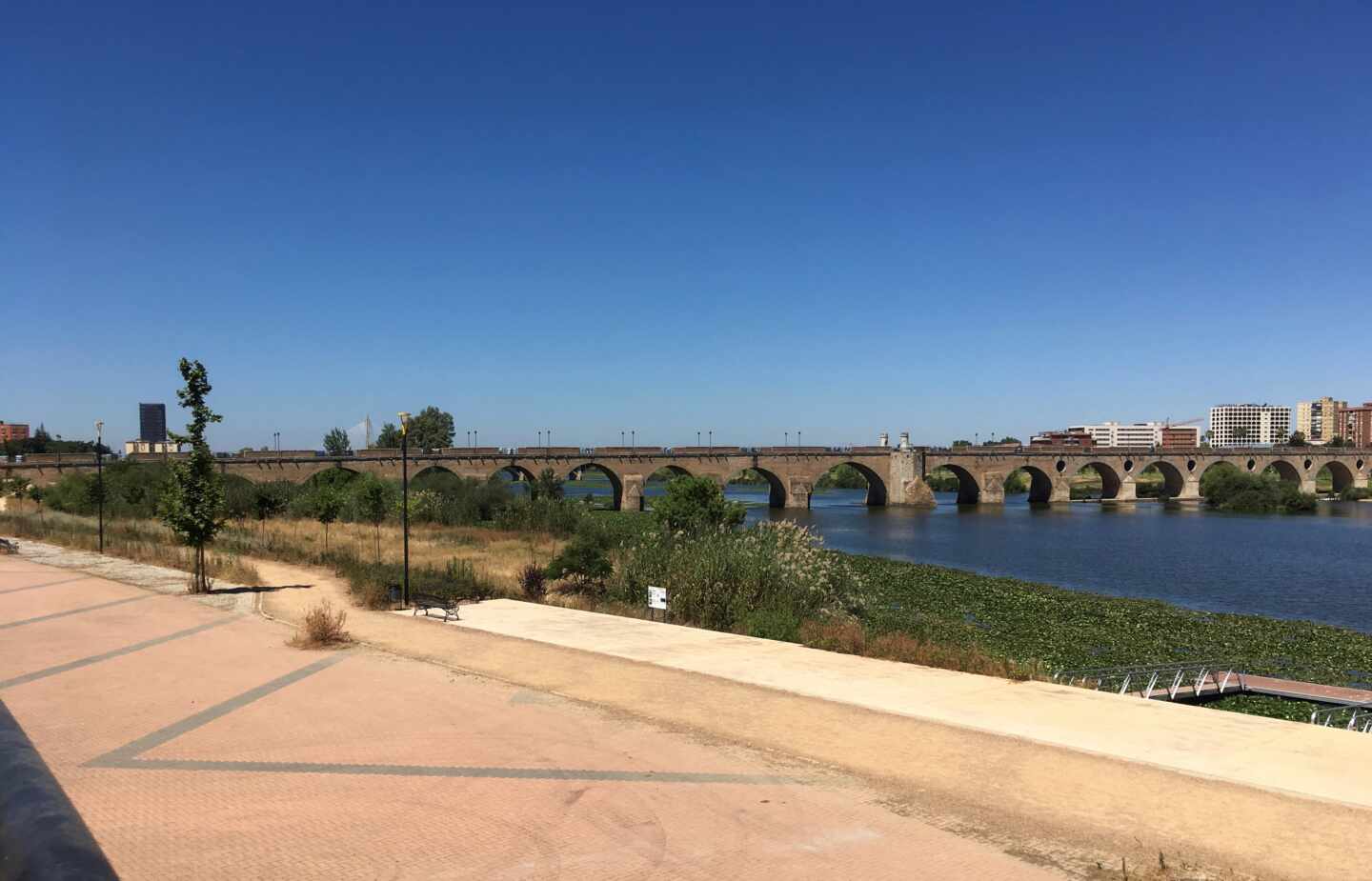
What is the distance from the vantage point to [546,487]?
5128 centimetres

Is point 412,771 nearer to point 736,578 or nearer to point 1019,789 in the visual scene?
point 1019,789

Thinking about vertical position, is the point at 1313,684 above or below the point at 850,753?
below

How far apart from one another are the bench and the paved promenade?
3.99 metres

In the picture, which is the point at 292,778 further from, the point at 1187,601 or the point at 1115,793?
the point at 1187,601

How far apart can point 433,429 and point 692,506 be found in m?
83.7

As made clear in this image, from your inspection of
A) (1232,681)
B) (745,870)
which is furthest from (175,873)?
(1232,681)

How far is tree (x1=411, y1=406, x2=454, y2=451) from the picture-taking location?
348 ft

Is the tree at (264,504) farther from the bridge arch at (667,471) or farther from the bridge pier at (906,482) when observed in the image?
the bridge pier at (906,482)

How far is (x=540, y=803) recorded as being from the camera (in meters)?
6.68

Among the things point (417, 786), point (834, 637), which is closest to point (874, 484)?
point (834, 637)

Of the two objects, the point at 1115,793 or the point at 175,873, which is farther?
the point at 1115,793

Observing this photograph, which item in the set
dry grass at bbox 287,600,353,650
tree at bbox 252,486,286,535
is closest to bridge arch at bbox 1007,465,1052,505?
tree at bbox 252,486,286,535

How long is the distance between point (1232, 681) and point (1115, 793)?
11.1 m

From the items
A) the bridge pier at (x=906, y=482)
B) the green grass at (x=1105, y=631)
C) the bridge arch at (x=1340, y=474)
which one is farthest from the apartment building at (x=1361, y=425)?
the green grass at (x=1105, y=631)
